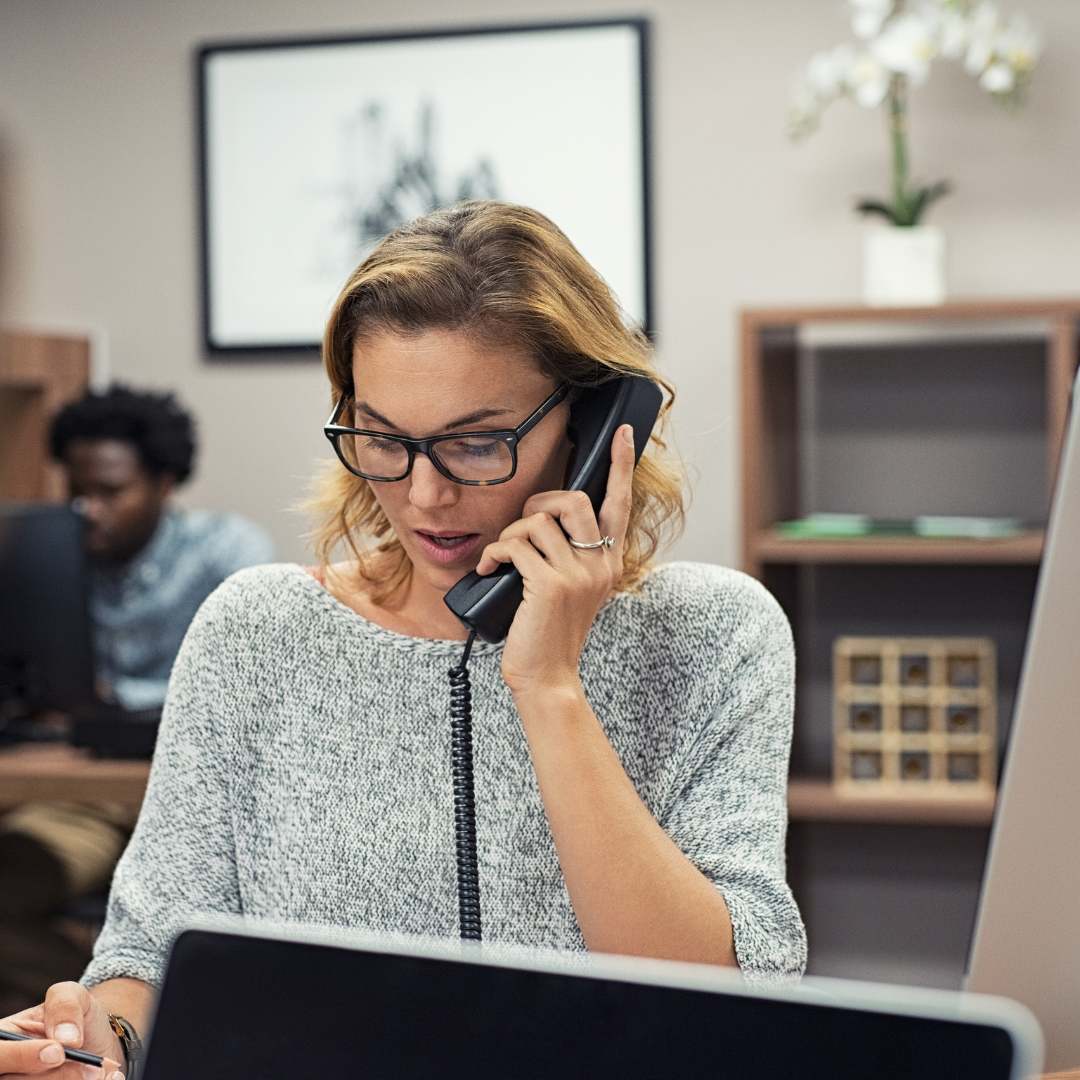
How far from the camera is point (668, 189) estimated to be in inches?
125

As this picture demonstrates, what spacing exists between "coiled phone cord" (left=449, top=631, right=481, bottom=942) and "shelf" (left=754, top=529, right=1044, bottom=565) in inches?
66.4

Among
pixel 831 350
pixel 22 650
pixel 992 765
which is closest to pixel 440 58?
pixel 831 350

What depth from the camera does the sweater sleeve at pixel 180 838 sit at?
3.85 ft

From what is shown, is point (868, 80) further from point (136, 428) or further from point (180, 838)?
point (180, 838)

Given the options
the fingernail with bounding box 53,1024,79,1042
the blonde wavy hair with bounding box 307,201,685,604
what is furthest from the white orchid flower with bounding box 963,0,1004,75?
the fingernail with bounding box 53,1024,79,1042

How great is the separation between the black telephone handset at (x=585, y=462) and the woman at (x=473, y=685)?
0.05 ft

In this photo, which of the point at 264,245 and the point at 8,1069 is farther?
the point at 264,245

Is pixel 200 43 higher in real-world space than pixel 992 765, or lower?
higher

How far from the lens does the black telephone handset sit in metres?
1.14

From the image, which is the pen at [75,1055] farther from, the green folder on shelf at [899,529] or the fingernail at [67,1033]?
the green folder on shelf at [899,529]

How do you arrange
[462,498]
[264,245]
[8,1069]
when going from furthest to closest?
[264,245] < [462,498] < [8,1069]

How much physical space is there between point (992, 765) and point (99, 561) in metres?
1.85

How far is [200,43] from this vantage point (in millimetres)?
3355

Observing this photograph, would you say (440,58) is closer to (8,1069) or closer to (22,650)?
(22,650)
